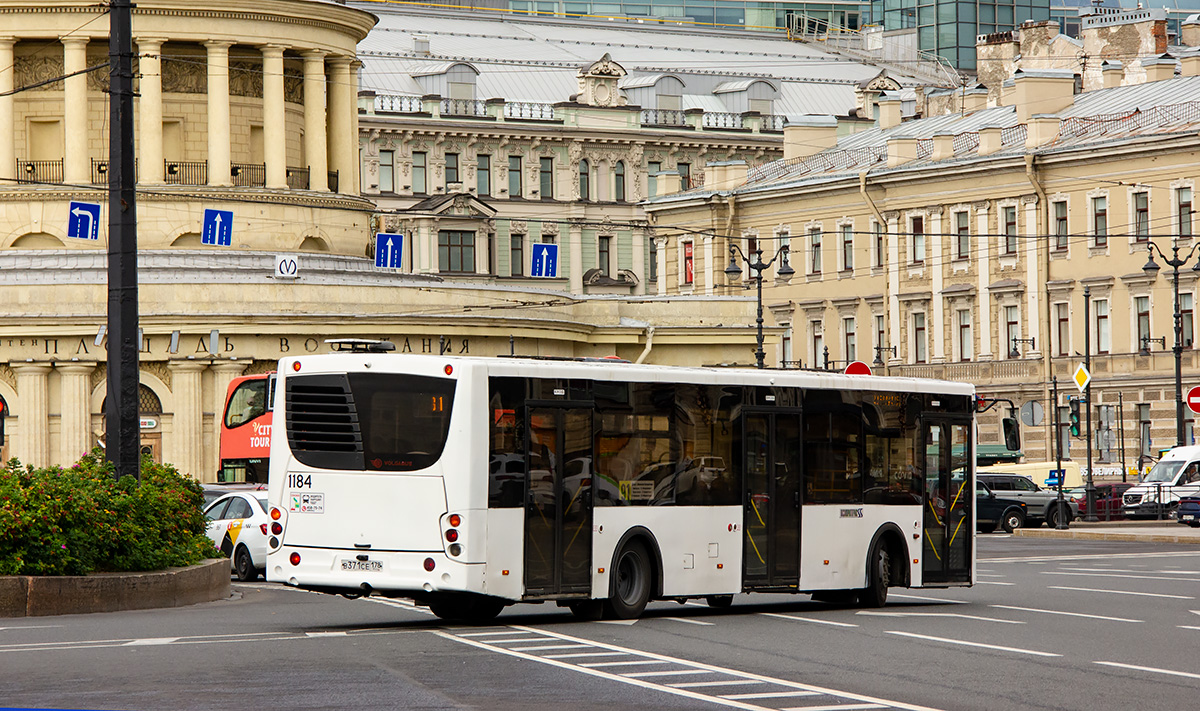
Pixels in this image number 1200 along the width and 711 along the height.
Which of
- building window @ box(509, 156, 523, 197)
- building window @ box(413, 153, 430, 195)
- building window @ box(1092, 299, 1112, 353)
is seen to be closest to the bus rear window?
building window @ box(1092, 299, 1112, 353)

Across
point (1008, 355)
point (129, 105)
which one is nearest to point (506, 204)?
point (1008, 355)

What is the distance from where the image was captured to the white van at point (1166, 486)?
5788 cm

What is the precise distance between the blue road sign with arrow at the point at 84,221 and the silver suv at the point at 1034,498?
81.4ft

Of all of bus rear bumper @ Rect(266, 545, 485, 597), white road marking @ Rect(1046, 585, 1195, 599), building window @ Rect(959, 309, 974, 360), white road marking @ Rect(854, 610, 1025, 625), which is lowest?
white road marking @ Rect(1046, 585, 1195, 599)

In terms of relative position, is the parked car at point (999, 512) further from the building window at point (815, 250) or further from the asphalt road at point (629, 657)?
the building window at point (815, 250)

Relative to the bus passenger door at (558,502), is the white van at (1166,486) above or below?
below

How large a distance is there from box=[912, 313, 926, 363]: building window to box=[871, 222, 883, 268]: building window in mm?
2654

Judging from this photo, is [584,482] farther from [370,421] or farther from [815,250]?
[815,250]

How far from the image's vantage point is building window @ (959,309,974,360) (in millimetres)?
80188

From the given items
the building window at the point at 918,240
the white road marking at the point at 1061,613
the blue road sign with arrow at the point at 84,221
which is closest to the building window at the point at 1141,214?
the building window at the point at 918,240

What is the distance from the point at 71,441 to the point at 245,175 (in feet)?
39.7

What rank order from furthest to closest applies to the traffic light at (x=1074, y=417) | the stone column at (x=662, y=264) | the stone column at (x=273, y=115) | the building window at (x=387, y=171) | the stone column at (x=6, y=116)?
the building window at (x=387, y=171) < the stone column at (x=662, y=264) < the traffic light at (x=1074, y=417) < the stone column at (x=273, y=115) < the stone column at (x=6, y=116)

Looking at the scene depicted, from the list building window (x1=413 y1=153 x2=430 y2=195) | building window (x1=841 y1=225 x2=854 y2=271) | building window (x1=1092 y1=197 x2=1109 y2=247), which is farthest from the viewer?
building window (x1=413 y1=153 x2=430 y2=195)

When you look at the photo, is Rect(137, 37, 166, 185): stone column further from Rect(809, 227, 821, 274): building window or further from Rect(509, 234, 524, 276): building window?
Rect(509, 234, 524, 276): building window
